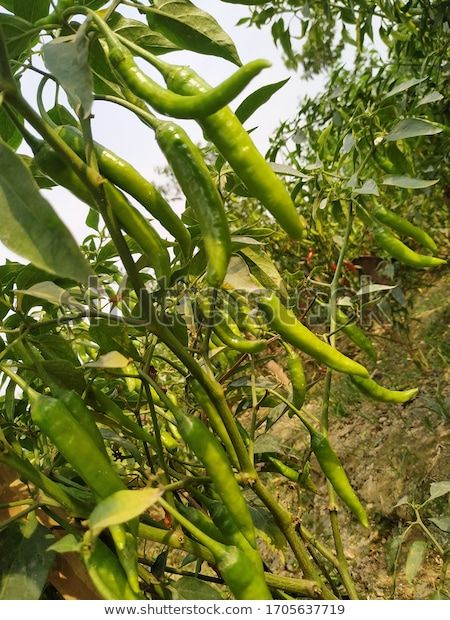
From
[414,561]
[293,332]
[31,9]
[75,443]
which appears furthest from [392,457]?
[31,9]

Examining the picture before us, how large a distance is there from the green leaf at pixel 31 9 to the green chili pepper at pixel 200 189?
0.19 m

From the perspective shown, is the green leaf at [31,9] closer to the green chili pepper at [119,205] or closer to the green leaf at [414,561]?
the green chili pepper at [119,205]

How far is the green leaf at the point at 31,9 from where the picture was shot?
1.97ft

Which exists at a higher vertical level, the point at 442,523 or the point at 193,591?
the point at 193,591

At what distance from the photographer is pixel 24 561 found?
0.63 m

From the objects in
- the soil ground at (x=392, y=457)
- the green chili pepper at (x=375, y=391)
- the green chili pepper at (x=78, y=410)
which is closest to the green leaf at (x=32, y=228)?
the green chili pepper at (x=78, y=410)

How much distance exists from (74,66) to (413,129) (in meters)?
0.70

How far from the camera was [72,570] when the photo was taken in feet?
2.31

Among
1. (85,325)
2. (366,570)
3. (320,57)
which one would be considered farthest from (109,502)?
(320,57)

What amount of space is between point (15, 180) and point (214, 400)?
0.33 m

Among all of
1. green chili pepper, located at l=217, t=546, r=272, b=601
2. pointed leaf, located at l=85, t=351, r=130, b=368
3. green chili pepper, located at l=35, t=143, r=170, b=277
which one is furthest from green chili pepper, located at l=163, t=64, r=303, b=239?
green chili pepper, located at l=217, t=546, r=272, b=601

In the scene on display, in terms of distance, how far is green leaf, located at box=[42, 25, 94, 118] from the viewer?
45 cm

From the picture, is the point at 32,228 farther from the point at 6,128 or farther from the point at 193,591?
the point at 193,591
